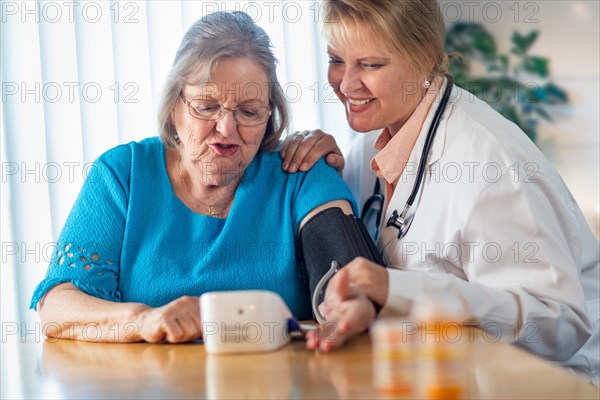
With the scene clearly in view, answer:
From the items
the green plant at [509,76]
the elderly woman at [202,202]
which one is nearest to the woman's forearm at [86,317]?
the elderly woman at [202,202]

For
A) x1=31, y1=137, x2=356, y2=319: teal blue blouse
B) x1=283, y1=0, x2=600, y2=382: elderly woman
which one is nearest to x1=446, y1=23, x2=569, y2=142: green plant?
x1=283, y1=0, x2=600, y2=382: elderly woman

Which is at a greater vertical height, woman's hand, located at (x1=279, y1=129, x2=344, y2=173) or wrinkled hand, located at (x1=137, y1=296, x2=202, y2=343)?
woman's hand, located at (x1=279, y1=129, x2=344, y2=173)

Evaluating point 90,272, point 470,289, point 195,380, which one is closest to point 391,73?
point 470,289

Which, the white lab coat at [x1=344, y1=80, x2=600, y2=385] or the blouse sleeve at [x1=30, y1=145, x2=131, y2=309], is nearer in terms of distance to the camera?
the white lab coat at [x1=344, y1=80, x2=600, y2=385]

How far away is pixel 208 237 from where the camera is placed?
69.9 inches

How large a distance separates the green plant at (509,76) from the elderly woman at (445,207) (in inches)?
68.7

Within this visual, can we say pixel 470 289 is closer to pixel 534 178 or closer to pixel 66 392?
pixel 534 178

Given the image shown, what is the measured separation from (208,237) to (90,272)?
261 mm

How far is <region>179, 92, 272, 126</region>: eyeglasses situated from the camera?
5.77 ft

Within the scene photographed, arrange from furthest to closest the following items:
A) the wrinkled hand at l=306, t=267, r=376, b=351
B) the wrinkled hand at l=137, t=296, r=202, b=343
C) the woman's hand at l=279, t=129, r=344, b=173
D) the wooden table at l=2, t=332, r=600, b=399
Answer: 1. the woman's hand at l=279, t=129, r=344, b=173
2. the wrinkled hand at l=137, t=296, r=202, b=343
3. the wrinkled hand at l=306, t=267, r=376, b=351
4. the wooden table at l=2, t=332, r=600, b=399

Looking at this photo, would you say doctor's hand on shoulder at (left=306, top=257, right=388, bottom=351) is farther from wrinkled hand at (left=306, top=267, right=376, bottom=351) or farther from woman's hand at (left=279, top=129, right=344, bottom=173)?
woman's hand at (left=279, top=129, right=344, bottom=173)

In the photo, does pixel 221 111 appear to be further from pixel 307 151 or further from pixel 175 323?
pixel 175 323

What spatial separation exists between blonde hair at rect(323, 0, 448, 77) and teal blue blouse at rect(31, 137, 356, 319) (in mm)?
313

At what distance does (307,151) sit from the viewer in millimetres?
1890
